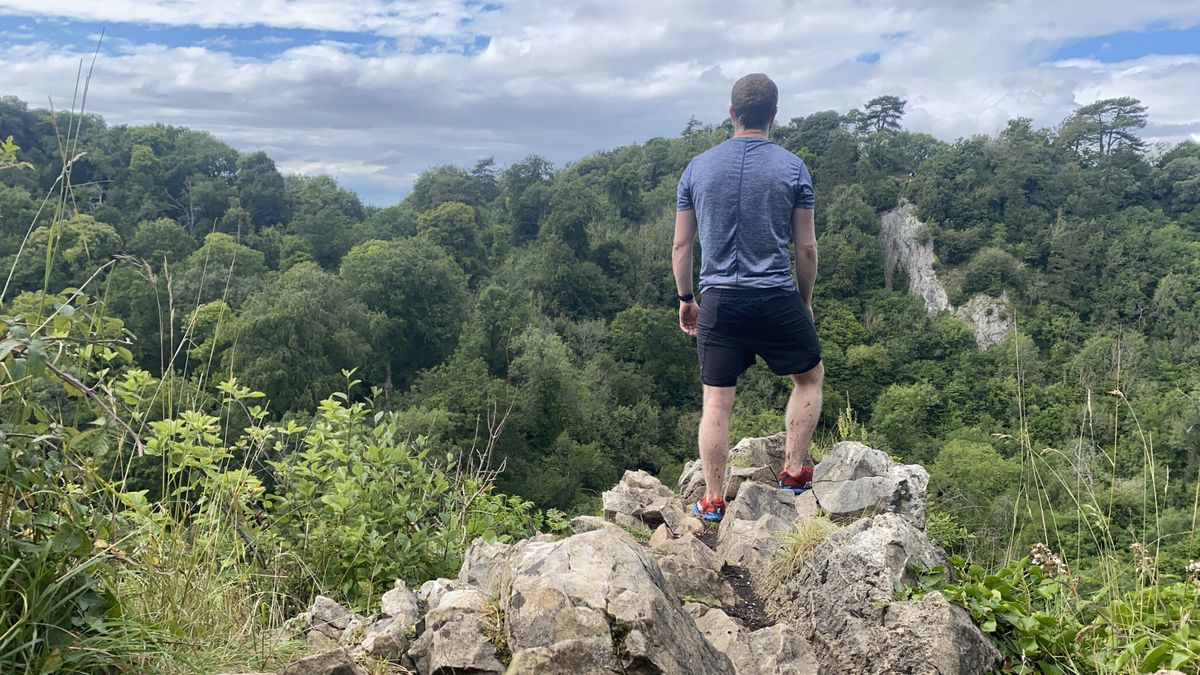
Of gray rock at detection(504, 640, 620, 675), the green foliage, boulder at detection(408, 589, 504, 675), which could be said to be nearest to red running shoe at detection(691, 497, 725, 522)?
the green foliage

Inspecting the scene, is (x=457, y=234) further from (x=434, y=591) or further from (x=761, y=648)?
(x=761, y=648)

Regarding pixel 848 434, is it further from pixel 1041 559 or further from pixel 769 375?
pixel 769 375

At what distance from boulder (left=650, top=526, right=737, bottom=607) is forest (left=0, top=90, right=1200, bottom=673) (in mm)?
832

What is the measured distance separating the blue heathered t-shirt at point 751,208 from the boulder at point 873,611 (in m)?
1.22

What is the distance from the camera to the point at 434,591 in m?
2.55

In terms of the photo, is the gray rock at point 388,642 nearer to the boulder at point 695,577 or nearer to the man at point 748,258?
the boulder at point 695,577

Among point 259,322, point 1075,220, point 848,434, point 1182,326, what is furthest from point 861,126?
point 848,434

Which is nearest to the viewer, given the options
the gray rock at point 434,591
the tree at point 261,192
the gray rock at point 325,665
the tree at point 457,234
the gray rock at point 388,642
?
the gray rock at point 325,665

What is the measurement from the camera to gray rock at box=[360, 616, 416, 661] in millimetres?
2184

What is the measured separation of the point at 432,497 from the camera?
3.87 metres

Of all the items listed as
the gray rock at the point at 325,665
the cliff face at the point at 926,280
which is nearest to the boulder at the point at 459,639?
the gray rock at the point at 325,665

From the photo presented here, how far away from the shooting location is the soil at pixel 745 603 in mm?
2965

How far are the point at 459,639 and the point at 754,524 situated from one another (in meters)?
1.83

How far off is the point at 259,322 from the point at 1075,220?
46.6m
